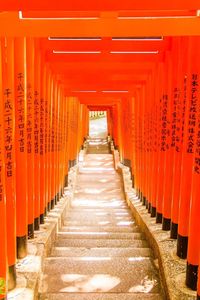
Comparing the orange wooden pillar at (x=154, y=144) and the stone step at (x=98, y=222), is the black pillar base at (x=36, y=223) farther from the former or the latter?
the stone step at (x=98, y=222)

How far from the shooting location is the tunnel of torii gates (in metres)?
2.79

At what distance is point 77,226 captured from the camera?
342 inches

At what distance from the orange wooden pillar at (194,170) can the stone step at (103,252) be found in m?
1.76

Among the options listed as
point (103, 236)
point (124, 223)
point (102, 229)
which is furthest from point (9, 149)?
point (124, 223)

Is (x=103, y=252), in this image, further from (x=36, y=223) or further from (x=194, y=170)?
(x=194, y=170)

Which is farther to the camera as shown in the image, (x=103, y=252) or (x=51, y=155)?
(x=51, y=155)

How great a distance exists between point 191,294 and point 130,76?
18.3ft

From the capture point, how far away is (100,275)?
15.6 ft

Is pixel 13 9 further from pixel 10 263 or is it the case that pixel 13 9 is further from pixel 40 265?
pixel 40 265

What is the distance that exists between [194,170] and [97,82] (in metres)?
6.05

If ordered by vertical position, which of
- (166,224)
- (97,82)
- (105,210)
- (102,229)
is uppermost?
(97,82)

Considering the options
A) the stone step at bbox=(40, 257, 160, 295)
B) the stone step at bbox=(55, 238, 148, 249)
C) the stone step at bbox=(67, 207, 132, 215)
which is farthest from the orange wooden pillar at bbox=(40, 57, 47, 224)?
the stone step at bbox=(67, 207, 132, 215)

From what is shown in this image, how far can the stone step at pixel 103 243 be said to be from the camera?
631 centimetres

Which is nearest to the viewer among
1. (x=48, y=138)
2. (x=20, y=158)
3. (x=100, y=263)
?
(x=20, y=158)
